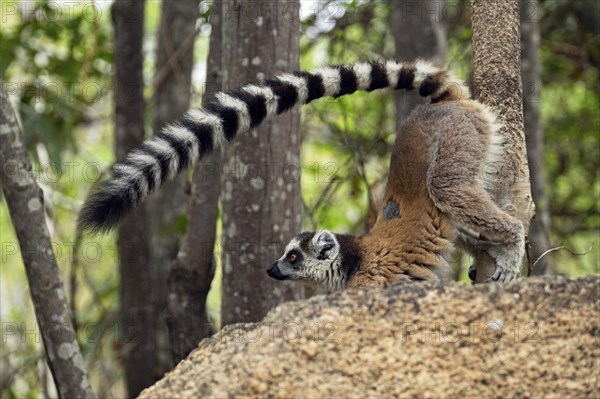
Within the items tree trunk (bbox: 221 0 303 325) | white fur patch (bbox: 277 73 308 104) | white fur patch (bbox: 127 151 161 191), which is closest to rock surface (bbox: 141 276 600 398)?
white fur patch (bbox: 127 151 161 191)

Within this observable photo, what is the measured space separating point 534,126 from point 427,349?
24.6ft

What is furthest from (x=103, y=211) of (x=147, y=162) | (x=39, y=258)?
(x=39, y=258)

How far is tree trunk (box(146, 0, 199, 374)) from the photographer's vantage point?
964cm

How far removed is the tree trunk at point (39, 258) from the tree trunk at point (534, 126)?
5430 millimetres

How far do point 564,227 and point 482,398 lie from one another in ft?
32.8

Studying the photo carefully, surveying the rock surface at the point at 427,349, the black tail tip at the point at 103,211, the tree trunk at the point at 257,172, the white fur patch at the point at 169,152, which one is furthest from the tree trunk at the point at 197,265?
the rock surface at the point at 427,349

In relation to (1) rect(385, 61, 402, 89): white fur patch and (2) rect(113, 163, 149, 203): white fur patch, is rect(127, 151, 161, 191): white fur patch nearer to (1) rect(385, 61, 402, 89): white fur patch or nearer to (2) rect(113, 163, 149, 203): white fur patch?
(2) rect(113, 163, 149, 203): white fur patch

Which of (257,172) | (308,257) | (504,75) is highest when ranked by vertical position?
(504,75)

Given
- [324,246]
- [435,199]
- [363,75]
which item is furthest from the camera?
[324,246]

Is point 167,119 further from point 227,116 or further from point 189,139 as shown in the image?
point 189,139

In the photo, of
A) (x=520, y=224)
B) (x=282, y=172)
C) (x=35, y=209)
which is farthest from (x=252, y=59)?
(x=520, y=224)

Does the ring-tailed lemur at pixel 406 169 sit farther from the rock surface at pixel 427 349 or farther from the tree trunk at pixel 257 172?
the rock surface at pixel 427 349

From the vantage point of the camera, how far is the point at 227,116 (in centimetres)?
514

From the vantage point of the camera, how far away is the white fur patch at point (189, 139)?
4.95 m
